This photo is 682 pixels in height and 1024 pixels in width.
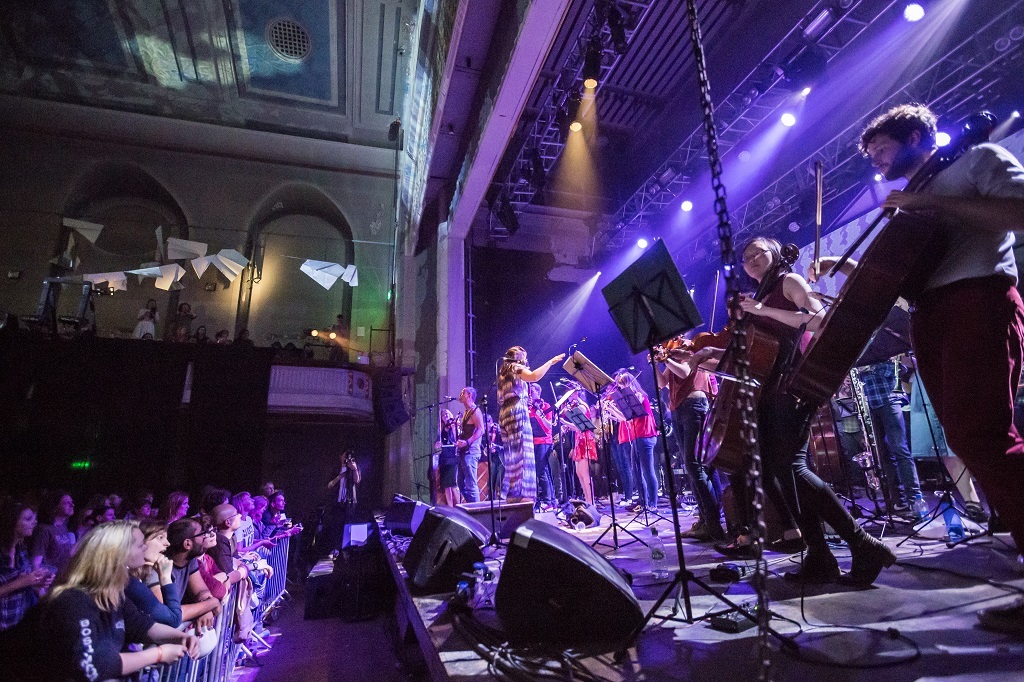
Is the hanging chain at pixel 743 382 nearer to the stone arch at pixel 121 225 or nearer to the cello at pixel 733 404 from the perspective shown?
the cello at pixel 733 404

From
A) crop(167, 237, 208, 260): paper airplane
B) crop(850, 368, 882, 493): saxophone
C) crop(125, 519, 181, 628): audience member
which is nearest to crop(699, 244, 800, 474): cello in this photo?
crop(125, 519, 181, 628): audience member

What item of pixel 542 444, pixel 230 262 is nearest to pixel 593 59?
pixel 542 444

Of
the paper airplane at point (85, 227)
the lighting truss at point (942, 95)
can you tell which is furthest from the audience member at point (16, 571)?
the paper airplane at point (85, 227)

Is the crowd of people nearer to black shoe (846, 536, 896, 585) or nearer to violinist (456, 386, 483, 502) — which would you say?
violinist (456, 386, 483, 502)

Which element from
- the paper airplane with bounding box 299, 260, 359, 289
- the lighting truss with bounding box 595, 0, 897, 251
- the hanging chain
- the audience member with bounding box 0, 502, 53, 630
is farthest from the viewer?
the paper airplane with bounding box 299, 260, 359, 289

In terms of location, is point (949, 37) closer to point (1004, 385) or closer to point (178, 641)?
point (1004, 385)

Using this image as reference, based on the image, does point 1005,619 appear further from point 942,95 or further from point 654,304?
point 942,95

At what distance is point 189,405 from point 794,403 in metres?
11.9

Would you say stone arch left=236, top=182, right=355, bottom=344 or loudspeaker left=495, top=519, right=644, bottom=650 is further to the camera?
stone arch left=236, top=182, right=355, bottom=344

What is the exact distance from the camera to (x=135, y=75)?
13.2 meters

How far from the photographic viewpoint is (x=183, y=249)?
1408cm

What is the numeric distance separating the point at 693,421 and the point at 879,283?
8.69 ft

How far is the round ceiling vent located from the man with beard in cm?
1289

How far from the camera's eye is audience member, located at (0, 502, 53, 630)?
3.59 metres
